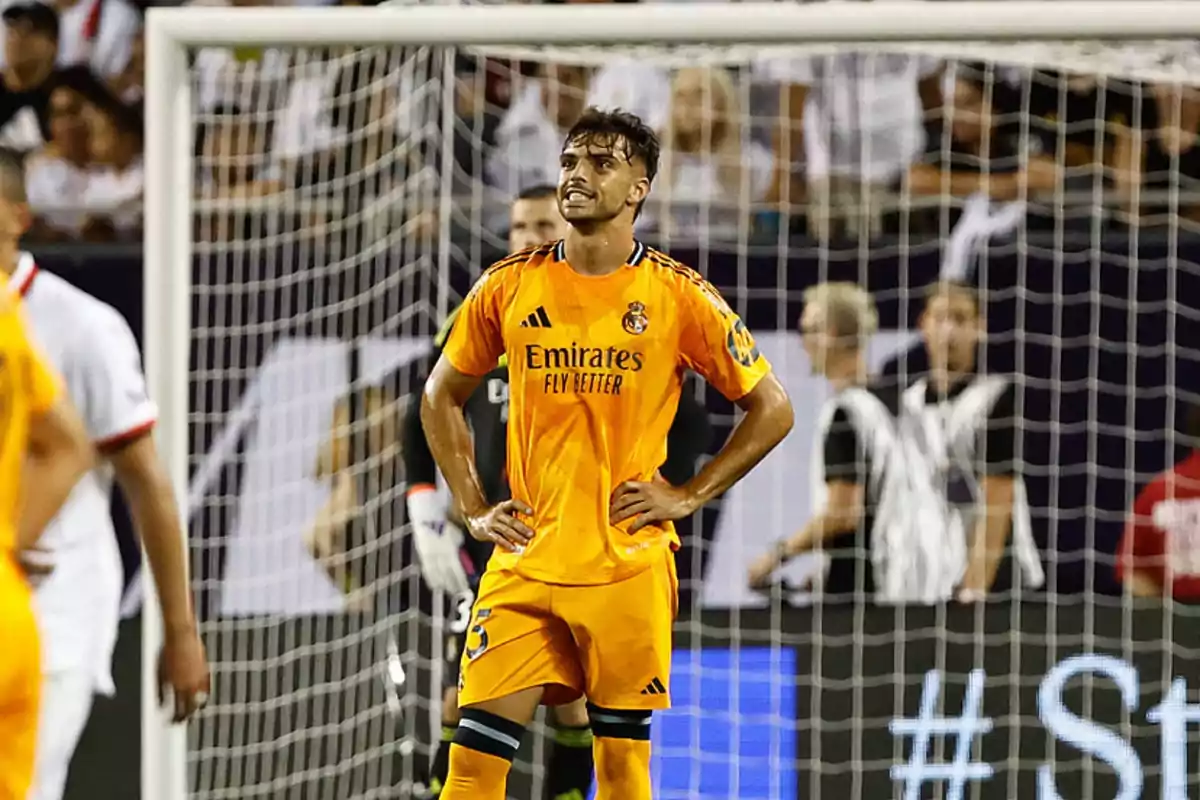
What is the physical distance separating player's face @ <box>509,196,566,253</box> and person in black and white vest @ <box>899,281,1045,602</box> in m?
1.79

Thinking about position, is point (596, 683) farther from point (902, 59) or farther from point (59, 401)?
point (902, 59)

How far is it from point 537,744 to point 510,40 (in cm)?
216

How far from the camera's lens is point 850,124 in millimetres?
7312

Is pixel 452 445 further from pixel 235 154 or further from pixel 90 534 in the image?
pixel 235 154

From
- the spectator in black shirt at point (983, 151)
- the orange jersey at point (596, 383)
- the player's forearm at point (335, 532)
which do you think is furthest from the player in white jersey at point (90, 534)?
the spectator in black shirt at point (983, 151)

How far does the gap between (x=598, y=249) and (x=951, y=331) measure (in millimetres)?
2506

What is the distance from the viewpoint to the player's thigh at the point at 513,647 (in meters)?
4.08

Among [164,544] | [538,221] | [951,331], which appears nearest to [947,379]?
[951,331]

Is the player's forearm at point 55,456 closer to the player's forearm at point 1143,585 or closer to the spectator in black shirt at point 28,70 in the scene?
the player's forearm at point 1143,585

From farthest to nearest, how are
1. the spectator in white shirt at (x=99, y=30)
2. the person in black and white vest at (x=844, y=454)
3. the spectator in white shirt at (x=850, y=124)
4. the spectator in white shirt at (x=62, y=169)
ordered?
the spectator in white shirt at (x=99, y=30), the spectator in white shirt at (x=62, y=169), the spectator in white shirt at (x=850, y=124), the person in black and white vest at (x=844, y=454)

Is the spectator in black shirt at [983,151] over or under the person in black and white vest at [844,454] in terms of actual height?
over

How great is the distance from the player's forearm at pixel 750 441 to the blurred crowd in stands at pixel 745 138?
253cm

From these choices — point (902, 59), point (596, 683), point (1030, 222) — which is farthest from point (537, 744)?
point (902, 59)

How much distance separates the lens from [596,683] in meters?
4.11
